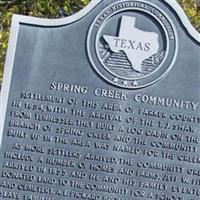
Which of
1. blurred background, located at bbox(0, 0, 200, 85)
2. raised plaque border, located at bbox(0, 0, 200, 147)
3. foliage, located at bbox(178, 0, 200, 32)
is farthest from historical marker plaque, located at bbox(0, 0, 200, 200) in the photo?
foliage, located at bbox(178, 0, 200, 32)

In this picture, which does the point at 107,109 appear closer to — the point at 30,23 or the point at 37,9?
the point at 30,23

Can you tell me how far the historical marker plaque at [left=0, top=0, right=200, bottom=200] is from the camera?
22.0 ft

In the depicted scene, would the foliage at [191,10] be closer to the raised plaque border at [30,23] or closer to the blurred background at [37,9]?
the blurred background at [37,9]

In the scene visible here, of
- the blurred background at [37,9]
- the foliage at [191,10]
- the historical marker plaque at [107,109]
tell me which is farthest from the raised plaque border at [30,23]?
the foliage at [191,10]

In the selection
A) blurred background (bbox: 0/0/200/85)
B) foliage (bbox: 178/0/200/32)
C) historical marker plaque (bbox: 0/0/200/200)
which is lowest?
historical marker plaque (bbox: 0/0/200/200)

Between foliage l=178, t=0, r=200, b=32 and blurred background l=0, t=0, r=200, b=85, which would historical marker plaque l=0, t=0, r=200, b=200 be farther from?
foliage l=178, t=0, r=200, b=32

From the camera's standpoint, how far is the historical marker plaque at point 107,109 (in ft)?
22.0

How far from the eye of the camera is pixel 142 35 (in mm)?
6781

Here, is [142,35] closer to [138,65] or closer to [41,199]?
[138,65]

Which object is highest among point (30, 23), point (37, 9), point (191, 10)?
point (191, 10)

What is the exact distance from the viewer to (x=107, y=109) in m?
6.79

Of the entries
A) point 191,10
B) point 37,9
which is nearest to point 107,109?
point 37,9

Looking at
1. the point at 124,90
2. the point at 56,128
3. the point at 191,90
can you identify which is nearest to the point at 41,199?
the point at 56,128

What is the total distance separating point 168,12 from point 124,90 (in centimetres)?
81
